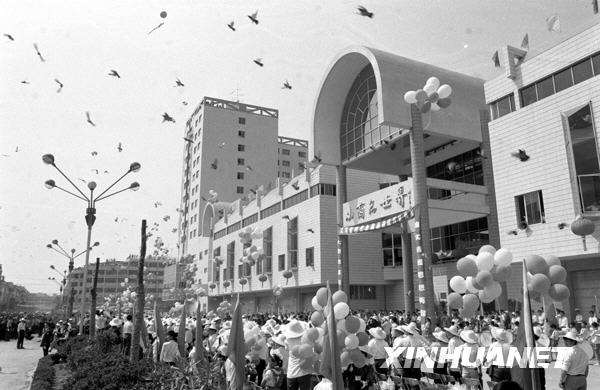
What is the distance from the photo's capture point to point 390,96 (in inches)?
899

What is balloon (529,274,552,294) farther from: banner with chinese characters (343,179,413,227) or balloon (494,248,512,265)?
banner with chinese characters (343,179,413,227)

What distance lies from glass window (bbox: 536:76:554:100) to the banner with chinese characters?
641 centimetres

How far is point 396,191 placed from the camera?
22.7 m

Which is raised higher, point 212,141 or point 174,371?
point 212,141

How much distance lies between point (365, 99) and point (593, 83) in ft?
41.4

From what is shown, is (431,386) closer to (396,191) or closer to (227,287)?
(396,191)

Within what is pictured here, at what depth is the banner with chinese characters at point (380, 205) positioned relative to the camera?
22.0m

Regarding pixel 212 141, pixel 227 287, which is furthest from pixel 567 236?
pixel 212 141

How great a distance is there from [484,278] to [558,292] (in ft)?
4.04

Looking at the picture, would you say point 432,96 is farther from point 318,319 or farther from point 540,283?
point 318,319

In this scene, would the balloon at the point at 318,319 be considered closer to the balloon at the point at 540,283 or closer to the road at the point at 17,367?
the balloon at the point at 540,283

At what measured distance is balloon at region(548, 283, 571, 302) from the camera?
7.94 metres

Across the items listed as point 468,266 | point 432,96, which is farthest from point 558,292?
point 432,96

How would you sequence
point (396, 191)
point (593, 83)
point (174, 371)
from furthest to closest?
point (396, 191)
point (593, 83)
point (174, 371)
